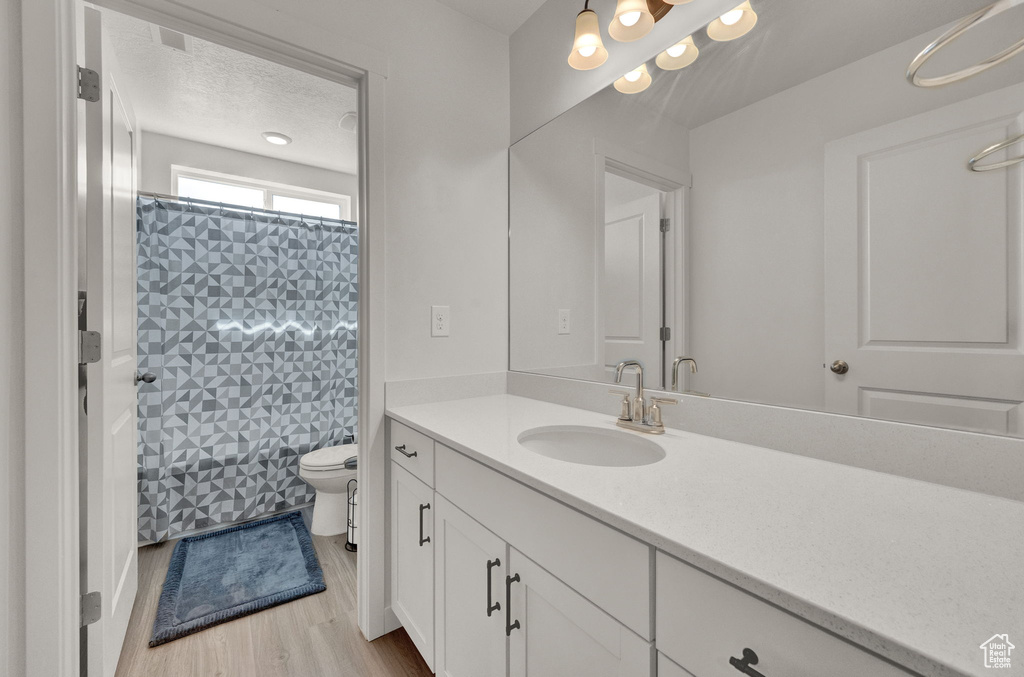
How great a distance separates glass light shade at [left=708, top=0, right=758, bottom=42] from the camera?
1.05m

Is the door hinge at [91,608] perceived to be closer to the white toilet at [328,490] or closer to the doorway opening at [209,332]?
the doorway opening at [209,332]

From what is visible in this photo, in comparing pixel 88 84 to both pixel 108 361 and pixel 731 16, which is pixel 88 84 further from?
pixel 731 16

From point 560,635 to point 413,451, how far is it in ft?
2.27

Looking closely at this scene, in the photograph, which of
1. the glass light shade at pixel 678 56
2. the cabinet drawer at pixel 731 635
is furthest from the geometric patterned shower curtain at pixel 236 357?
the cabinet drawer at pixel 731 635

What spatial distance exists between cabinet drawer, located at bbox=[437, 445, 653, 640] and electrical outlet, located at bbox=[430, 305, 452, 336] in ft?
2.19

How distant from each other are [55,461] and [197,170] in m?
2.59

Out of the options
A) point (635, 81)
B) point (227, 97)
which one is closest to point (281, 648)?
point (635, 81)

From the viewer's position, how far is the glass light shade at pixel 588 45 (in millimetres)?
1283

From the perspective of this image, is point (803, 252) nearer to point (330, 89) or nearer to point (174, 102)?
point (330, 89)

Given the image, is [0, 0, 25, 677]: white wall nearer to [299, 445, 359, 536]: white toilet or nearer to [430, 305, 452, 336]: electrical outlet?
[430, 305, 452, 336]: electrical outlet

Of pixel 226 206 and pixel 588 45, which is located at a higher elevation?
pixel 588 45

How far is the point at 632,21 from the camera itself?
3.97 ft

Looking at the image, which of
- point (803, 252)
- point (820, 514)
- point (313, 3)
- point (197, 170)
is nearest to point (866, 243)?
point (803, 252)
